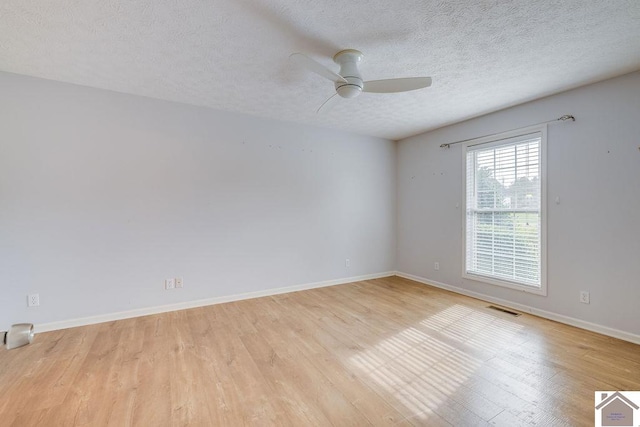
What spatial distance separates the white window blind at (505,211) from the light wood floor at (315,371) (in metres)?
0.68

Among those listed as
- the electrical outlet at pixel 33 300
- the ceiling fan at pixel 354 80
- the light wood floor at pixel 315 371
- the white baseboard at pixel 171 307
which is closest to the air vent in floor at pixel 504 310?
the light wood floor at pixel 315 371

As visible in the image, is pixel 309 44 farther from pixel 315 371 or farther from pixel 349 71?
pixel 315 371

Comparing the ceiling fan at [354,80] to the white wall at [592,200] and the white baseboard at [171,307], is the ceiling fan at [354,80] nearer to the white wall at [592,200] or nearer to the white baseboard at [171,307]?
the white wall at [592,200]

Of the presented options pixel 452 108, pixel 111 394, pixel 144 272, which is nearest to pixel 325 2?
pixel 452 108

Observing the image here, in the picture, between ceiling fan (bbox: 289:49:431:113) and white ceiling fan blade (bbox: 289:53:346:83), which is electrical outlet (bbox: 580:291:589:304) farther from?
white ceiling fan blade (bbox: 289:53:346:83)

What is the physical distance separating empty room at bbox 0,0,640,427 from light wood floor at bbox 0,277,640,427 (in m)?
0.02

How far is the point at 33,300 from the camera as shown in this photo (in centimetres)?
271

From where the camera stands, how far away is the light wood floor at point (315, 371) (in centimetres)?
165

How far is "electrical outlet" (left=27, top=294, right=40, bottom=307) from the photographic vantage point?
270cm

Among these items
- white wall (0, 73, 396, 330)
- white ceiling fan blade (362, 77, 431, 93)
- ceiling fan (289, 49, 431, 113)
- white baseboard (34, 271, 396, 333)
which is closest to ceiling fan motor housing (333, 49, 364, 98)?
ceiling fan (289, 49, 431, 113)

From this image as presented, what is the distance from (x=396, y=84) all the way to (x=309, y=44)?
30.6 inches

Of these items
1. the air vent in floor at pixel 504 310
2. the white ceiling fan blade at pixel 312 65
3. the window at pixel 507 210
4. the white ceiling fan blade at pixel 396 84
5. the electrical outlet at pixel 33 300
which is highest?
the white ceiling fan blade at pixel 312 65

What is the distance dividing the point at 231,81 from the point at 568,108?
357 cm

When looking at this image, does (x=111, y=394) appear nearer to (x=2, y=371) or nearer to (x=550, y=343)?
(x=2, y=371)
